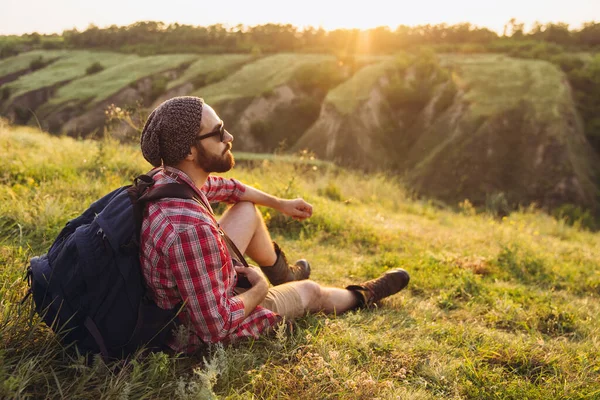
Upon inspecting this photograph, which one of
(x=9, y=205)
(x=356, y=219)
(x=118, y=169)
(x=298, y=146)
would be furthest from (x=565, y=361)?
(x=298, y=146)

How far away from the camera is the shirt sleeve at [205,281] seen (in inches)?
90.0

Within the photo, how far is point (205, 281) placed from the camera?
2.34 metres

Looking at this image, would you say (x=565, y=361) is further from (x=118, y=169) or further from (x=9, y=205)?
(x=118, y=169)

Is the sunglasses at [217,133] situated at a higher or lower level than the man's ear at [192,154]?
higher

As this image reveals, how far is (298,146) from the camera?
144 ft

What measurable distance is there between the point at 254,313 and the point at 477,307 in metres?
2.21

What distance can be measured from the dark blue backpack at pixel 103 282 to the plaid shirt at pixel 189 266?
0.06 meters

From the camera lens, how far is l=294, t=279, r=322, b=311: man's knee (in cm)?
329

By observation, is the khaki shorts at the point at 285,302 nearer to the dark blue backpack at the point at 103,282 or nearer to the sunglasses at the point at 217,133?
the dark blue backpack at the point at 103,282

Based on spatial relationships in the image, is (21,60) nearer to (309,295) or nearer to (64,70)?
(64,70)

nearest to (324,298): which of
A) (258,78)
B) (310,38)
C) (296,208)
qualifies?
(296,208)

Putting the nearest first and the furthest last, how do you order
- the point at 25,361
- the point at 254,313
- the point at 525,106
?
the point at 25,361 → the point at 254,313 → the point at 525,106

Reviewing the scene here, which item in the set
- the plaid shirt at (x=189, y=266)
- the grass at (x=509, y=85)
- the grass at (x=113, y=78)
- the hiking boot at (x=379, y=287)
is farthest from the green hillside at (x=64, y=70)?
the plaid shirt at (x=189, y=266)

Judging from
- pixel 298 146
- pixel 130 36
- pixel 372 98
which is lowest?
pixel 298 146
